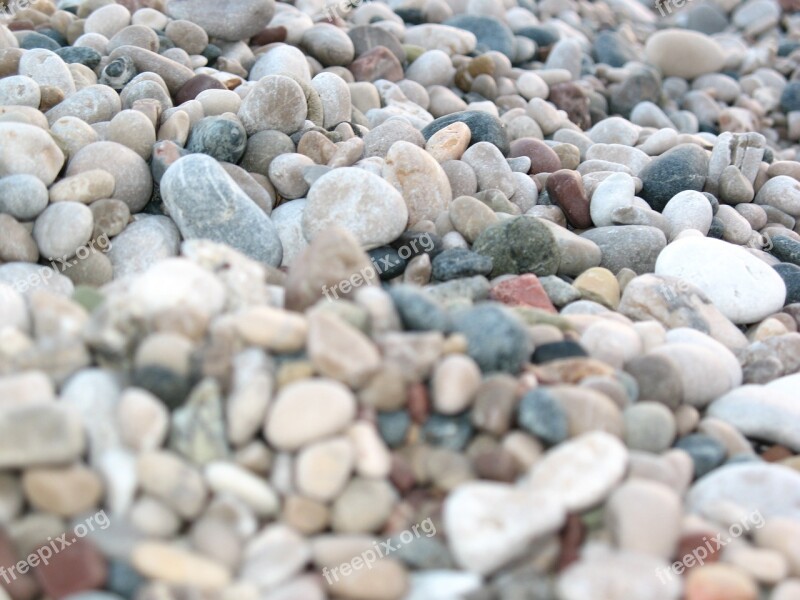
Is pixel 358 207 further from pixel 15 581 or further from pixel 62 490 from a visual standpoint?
pixel 15 581

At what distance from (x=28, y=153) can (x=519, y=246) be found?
177 centimetres

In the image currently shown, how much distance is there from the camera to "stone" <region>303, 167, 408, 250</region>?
307cm

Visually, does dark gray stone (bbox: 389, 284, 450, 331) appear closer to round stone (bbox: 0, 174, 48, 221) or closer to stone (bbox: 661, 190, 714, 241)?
round stone (bbox: 0, 174, 48, 221)

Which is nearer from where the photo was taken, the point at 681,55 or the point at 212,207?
the point at 212,207

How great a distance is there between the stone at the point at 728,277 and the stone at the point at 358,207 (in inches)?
41.0

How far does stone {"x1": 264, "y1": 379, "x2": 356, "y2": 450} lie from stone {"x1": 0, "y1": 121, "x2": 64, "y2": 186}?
5.36 feet

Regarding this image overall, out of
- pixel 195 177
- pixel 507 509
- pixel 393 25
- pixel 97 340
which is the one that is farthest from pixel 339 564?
pixel 393 25

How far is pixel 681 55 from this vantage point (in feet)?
20.2

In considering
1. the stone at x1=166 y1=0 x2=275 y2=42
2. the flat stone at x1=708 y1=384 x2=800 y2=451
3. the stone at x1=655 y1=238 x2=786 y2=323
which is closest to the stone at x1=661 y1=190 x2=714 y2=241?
the stone at x1=655 y1=238 x2=786 y2=323

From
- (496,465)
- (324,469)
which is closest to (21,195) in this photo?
(324,469)

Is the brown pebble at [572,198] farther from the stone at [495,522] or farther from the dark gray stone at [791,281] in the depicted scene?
the stone at [495,522]

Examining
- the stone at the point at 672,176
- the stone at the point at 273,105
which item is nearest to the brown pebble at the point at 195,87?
the stone at the point at 273,105

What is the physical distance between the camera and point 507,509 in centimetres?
180

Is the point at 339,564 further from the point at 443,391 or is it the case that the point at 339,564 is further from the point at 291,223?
the point at 291,223
